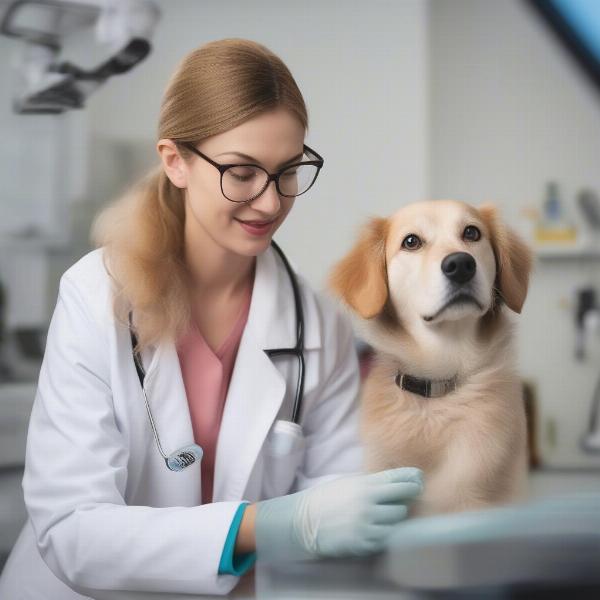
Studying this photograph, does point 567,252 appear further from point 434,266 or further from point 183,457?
point 183,457

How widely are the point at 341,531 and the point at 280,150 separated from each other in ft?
1.17

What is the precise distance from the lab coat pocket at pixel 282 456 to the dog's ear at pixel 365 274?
156mm

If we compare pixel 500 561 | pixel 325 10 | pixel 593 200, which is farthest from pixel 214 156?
pixel 593 200

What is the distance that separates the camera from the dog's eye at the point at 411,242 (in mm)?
777

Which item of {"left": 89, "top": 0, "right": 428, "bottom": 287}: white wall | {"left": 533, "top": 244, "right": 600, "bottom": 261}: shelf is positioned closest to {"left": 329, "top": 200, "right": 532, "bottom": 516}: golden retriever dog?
{"left": 89, "top": 0, "right": 428, "bottom": 287}: white wall

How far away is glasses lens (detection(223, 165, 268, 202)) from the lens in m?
0.73

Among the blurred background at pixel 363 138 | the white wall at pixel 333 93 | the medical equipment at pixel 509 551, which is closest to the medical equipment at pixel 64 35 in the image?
the blurred background at pixel 363 138

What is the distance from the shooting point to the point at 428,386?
780mm

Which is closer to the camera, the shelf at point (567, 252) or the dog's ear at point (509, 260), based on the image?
the dog's ear at point (509, 260)

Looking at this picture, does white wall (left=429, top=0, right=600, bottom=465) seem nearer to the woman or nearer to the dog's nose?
the woman

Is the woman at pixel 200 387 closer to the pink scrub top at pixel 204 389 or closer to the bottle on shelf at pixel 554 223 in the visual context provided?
the pink scrub top at pixel 204 389

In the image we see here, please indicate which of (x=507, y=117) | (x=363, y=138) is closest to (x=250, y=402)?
(x=363, y=138)

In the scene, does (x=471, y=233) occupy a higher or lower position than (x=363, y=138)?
lower

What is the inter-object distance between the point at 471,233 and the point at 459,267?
89 millimetres
